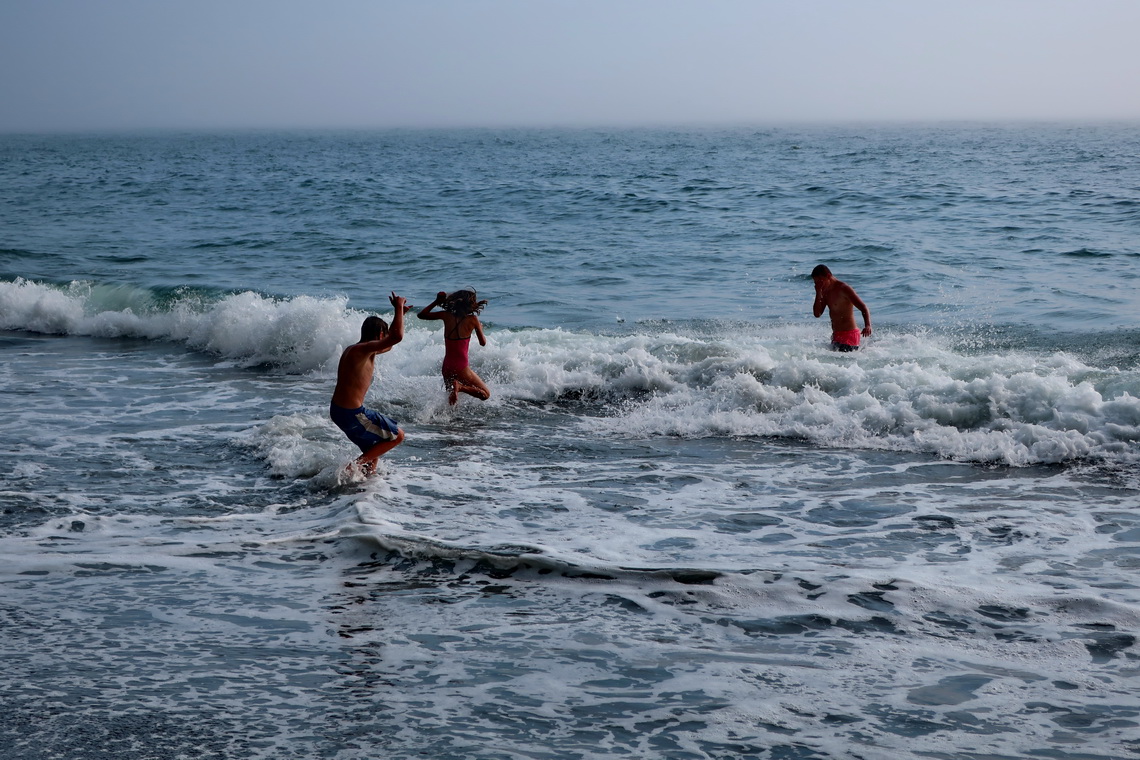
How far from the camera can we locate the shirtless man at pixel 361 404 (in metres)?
7.89

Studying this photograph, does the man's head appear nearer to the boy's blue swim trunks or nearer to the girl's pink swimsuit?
the boy's blue swim trunks

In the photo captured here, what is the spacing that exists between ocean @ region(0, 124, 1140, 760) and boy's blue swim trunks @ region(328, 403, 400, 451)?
1.19 ft

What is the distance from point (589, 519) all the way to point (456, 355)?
353cm

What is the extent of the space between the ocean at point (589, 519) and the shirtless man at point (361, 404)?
33 cm

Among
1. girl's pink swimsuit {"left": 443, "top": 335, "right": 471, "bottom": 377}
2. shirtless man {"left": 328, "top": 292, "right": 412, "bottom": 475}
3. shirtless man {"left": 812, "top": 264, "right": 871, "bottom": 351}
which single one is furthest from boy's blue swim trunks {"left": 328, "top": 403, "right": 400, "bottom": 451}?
shirtless man {"left": 812, "top": 264, "right": 871, "bottom": 351}

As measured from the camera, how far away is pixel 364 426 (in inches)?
313

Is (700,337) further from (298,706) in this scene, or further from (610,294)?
(298,706)

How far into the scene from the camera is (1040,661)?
Answer: 484 cm

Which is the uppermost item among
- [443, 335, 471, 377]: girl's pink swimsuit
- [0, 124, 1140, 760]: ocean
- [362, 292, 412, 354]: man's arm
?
[362, 292, 412, 354]: man's arm

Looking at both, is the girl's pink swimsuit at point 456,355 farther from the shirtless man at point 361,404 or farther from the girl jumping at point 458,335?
the shirtless man at point 361,404

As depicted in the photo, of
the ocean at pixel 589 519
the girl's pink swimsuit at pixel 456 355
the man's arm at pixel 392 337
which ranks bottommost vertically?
the ocean at pixel 589 519

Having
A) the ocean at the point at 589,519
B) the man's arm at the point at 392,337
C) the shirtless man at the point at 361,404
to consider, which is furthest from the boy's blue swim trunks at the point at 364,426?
the man's arm at the point at 392,337

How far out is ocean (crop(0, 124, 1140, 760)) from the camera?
14.3 feet

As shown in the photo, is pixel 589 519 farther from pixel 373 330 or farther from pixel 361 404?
pixel 373 330
